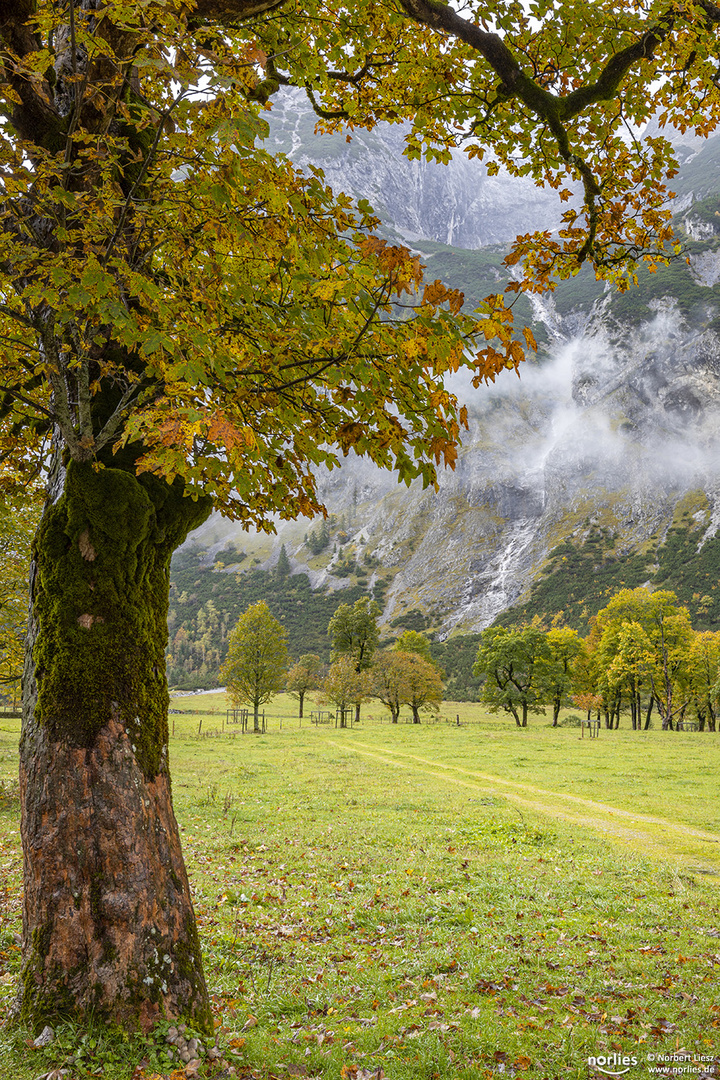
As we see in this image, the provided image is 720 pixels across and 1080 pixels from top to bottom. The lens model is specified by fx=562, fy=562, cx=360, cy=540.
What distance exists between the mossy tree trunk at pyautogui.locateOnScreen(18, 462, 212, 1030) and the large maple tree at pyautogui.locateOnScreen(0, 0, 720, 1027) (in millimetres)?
18

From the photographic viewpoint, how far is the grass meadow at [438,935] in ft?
15.0

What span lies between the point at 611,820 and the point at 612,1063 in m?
12.3

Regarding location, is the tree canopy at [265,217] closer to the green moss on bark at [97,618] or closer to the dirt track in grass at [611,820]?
the green moss on bark at [97,618]

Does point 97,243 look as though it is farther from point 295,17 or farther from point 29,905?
point 29,905

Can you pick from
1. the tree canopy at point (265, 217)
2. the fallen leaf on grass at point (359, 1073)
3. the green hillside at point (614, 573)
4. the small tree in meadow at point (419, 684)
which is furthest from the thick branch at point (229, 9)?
the green hillside at point (614, 573)

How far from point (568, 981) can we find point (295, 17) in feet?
32.4

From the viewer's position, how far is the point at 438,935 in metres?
7.42

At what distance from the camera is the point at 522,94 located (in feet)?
14.9

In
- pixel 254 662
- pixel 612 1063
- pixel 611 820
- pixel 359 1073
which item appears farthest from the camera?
pixel 254 662

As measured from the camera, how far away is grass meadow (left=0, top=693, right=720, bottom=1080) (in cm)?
459

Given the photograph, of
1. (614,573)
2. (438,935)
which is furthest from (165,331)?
(614,573)

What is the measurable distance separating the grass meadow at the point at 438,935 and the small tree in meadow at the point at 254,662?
26206 millimetres

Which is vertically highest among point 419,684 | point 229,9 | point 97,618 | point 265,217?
point 229,9

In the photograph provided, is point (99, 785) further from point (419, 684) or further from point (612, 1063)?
point (419, 684)
